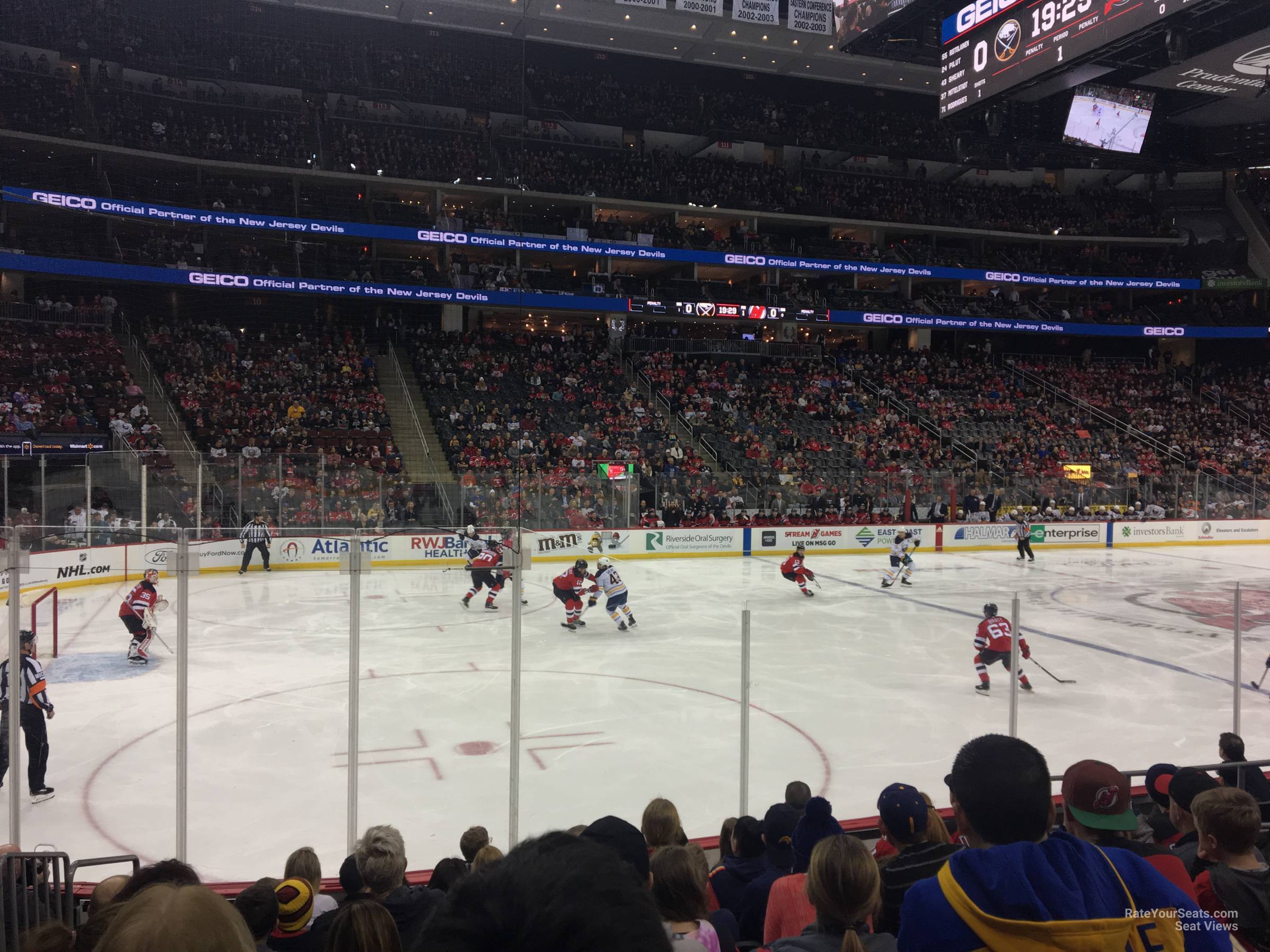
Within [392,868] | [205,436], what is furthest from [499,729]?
[205,436]

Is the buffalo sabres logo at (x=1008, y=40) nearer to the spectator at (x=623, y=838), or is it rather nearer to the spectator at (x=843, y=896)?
the spectator at (x=843, y=896)

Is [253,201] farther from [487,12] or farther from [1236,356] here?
[1236,356]

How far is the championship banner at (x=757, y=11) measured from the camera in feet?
104

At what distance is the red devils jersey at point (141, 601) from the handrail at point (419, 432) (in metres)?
8.53

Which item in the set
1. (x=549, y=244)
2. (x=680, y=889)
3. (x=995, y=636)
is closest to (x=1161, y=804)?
(x=680, y=889)

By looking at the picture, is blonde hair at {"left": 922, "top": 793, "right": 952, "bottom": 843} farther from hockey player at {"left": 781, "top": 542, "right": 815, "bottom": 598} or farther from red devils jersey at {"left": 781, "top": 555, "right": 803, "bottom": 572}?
red devils jersey at {"left": 781, "top": 555, "right": 803, "bottom": 572}

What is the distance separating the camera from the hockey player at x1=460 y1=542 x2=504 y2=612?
6328mm

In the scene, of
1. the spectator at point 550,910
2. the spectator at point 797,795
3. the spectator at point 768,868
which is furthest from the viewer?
the spectator at point 797,795

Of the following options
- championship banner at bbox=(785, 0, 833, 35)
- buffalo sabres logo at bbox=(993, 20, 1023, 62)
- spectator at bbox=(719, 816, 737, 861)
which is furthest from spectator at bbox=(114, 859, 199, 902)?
championship banner at bbox=(785, 0, 833, 35)

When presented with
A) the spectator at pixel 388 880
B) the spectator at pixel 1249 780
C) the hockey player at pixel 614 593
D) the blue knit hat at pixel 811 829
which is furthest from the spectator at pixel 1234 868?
the hockey player at pixel 614 593

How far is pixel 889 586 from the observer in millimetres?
15914

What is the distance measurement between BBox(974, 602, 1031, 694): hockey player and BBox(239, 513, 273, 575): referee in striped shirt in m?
9.48

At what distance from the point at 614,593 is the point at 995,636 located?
6428 millimetres

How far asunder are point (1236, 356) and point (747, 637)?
45.2 metres
